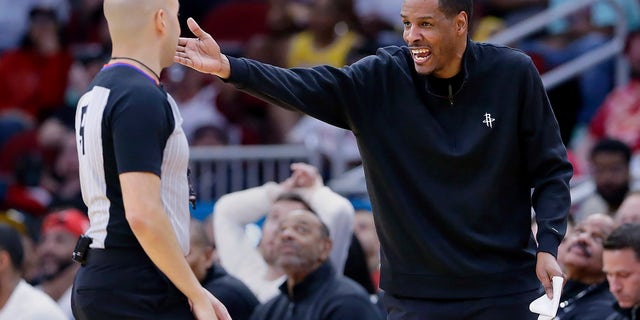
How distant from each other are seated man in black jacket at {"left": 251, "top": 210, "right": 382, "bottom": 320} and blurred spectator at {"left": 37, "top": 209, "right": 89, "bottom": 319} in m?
2.23

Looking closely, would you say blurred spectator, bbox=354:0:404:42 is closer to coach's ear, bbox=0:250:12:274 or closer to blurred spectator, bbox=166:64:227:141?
blurred spectator, bbox=166:64:227:141

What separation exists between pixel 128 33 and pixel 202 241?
2986 mm

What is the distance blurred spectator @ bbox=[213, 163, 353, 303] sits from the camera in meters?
7.58

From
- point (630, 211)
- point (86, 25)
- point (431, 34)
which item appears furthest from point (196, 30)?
point (86, 25)

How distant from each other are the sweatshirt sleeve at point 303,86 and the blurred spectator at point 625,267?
5.56 ft

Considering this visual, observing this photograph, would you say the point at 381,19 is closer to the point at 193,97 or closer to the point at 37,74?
the point at 193,97

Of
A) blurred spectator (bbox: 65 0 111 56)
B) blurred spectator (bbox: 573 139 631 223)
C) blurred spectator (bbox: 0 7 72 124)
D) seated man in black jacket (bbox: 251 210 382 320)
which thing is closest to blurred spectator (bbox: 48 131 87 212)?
blurred spectator (bbox: 0 7 72 124)

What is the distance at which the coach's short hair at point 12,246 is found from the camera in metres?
7.21

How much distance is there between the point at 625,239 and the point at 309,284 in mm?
1819

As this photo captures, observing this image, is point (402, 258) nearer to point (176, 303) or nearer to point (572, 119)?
point (176, 303)

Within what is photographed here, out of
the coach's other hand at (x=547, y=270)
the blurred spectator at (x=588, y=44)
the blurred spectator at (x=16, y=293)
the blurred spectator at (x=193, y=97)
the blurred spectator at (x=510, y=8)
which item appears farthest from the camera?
the blurred spectator at (x=193, y=97)

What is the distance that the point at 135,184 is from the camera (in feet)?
13.2

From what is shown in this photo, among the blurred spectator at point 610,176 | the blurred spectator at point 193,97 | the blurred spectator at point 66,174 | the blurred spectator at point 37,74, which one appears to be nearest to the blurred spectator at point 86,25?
the blurred spectator at point 37,74

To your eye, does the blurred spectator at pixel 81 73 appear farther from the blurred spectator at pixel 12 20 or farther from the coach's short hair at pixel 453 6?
the coach's short hair at pixel 453 6
